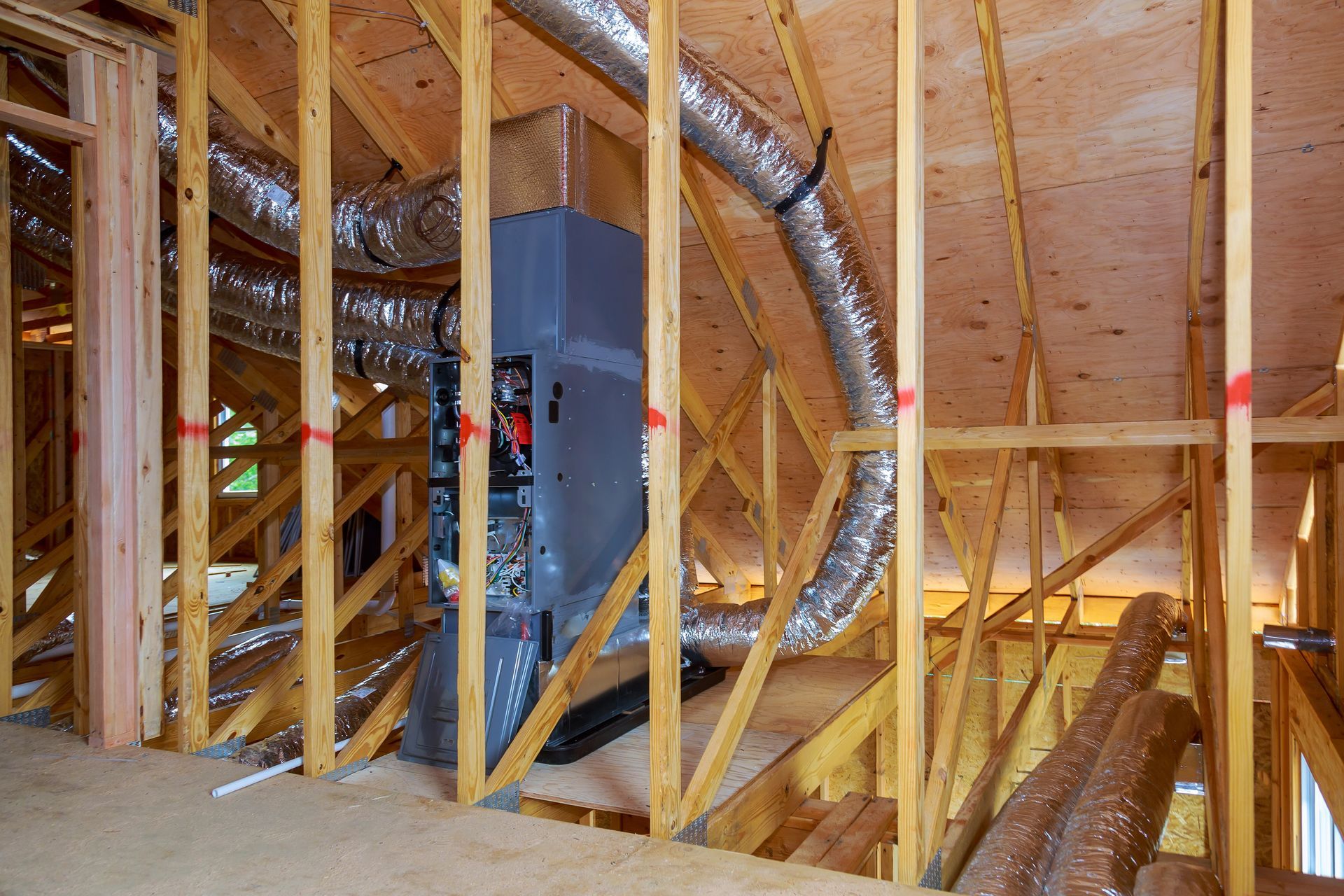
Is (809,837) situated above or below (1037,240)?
A: below

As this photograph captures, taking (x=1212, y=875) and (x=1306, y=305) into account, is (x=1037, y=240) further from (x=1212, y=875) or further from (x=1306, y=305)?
(x=1212, y=875)

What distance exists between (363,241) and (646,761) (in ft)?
6.62

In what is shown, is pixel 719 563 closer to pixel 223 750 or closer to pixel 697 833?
pixel 223 750

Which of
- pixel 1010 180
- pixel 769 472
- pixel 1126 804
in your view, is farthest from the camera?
pixel 769 472

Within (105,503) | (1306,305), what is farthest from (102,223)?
(1306,305)

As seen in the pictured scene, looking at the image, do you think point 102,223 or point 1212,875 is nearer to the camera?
point 1212,875

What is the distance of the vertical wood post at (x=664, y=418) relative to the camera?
1893 millimetres

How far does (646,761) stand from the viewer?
2.47 meters

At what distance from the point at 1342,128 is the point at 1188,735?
1750 millimetres

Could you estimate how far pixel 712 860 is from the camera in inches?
70.1

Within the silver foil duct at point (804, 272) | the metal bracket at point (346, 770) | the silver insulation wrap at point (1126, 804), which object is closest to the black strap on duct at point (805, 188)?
the silver foil duct at point (804, 272)

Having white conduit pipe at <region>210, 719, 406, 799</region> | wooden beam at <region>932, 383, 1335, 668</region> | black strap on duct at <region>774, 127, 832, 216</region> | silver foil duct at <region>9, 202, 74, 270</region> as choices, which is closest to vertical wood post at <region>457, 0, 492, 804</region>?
white conduit pipe at <region>210, 719, 406, 799</region>


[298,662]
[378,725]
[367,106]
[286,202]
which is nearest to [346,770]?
[378,725]

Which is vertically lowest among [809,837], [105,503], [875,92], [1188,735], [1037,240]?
[809,837]
